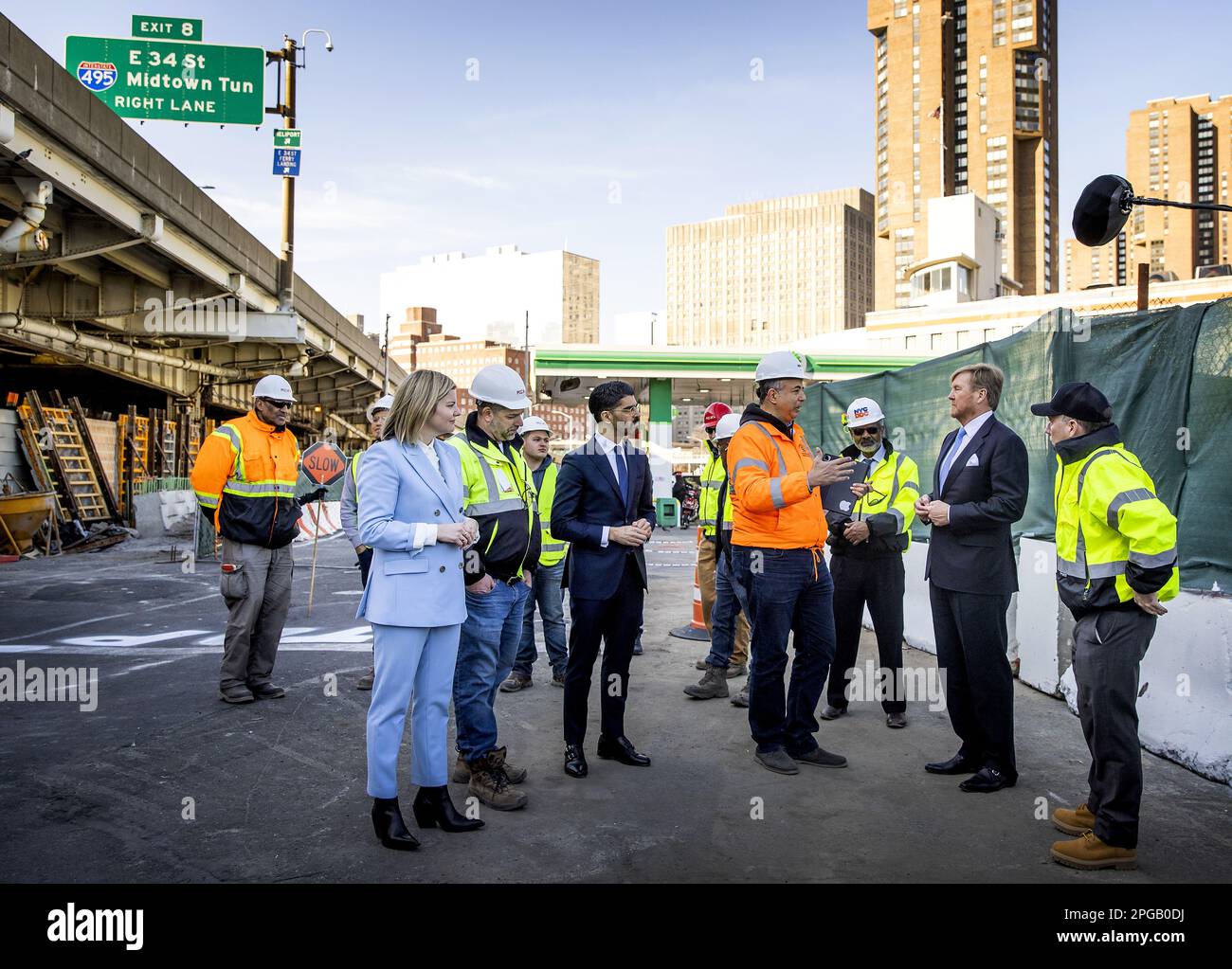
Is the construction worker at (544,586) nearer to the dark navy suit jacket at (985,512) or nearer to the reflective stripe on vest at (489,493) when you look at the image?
the reflective stripe on vest at (489,493)

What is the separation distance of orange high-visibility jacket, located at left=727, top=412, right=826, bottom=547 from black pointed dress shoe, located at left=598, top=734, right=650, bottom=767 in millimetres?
1335

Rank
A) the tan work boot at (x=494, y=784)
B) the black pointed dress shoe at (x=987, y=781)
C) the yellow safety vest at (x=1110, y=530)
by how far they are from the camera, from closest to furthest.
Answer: the yellow safety vest at (x=1110, y=530) → the tan work boot at (x=494, y=784) → the black pointed dress shoe at (x=987, y=781)

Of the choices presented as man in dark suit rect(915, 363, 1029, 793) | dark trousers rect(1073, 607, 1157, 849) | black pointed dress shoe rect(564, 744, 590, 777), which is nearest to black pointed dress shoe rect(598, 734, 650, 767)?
black pointed dress shoe rect(564, 744, 590, 777)

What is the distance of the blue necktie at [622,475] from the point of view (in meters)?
5.02

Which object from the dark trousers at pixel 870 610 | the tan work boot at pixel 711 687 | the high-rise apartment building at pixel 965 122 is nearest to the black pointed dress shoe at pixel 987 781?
the dark trousers at pixel 870 610

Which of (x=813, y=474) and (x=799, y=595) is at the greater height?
(x=813, y=474)

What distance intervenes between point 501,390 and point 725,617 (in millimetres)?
3219

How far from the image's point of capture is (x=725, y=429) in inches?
308

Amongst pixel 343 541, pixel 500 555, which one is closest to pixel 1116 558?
pixel 500 555

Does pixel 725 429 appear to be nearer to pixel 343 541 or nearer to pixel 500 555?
pixel 500 555

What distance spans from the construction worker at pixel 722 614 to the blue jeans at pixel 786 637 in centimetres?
143

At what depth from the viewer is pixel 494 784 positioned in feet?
14.4

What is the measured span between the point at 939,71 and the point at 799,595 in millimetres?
141990
